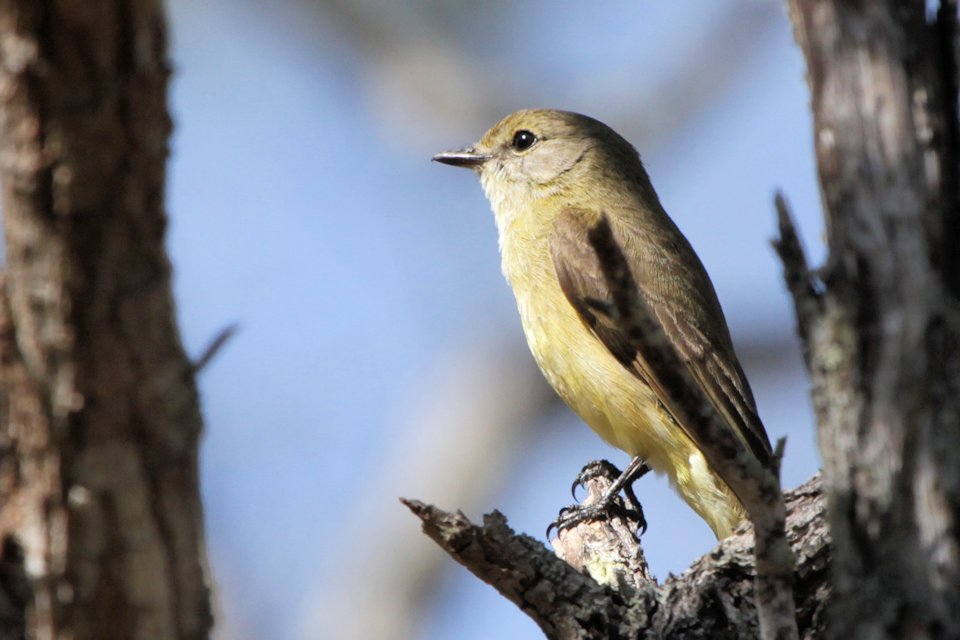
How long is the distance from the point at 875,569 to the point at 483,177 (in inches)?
221

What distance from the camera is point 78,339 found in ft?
7.20

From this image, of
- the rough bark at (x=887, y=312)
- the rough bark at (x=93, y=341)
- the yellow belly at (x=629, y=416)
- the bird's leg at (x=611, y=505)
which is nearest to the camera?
the rough bark at (x=93, y=341)

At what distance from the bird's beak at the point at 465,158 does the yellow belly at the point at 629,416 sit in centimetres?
197

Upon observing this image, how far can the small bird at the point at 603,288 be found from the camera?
5.91m

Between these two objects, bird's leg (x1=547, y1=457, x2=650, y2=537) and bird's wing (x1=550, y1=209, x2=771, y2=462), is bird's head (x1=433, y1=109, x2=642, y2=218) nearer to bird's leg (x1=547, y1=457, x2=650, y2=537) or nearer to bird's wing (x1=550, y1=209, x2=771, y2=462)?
bird's wing (x1=550, y1=209, x2=771, y2=462)

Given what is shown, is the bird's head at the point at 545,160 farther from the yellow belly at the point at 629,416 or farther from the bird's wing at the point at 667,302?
the yellow belly at the point at 629,416

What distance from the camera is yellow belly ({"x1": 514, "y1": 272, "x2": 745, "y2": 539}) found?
231 inches

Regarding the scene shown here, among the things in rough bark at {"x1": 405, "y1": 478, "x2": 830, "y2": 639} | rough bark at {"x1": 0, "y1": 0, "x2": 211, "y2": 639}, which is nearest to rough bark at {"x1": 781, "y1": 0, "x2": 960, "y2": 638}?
rough bark at {"x1": 0, "y1": 0, "x2": 211, "y2": 639}

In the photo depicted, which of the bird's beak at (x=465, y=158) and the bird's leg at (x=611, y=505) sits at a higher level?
the bird's beak at (x=465, y=158)

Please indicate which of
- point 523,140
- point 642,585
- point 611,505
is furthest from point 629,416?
point 523,140

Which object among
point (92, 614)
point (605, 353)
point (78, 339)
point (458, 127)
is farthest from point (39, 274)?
point (458, 127)

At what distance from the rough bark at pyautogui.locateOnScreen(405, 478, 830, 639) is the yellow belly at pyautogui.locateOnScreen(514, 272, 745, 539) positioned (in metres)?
1.36

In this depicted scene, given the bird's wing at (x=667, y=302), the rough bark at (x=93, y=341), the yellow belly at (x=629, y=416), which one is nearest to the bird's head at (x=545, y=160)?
the bird's wing at (x=667, y=302)

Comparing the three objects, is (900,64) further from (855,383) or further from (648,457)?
(648,457)
